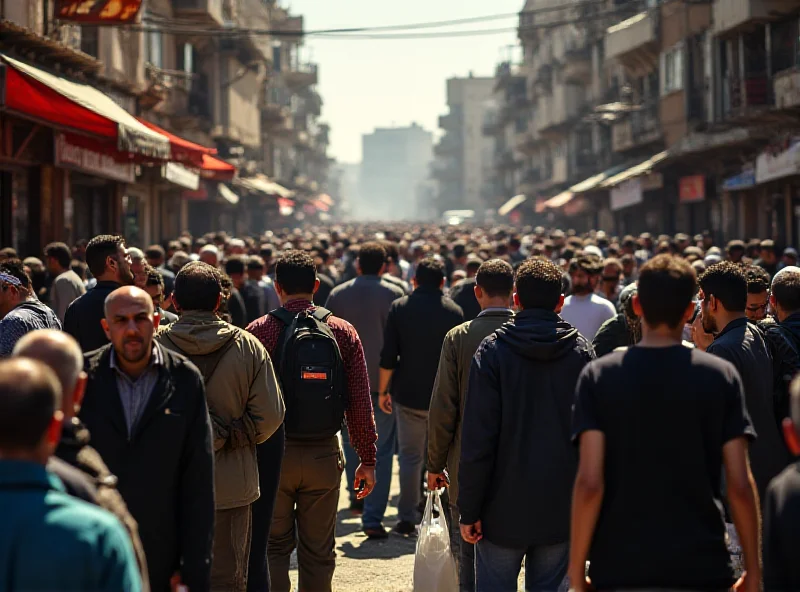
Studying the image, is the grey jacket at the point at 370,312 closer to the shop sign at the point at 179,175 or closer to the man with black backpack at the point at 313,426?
the man with black backpack at the point at 313,426

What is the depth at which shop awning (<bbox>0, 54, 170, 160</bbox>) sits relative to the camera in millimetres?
12898

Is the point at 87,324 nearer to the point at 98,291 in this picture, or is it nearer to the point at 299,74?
the point at 98,291

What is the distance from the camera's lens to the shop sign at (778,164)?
19.3 meters

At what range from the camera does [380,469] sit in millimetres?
8695

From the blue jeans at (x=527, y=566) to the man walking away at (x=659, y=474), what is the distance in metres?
1.19

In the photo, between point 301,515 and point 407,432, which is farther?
point 407,432

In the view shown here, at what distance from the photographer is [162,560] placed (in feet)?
13.2

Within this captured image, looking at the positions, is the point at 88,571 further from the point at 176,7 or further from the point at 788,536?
the point at 176,7

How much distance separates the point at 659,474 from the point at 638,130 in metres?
33.5

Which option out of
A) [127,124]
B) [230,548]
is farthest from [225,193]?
[230,548]

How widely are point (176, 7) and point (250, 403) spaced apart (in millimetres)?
27358

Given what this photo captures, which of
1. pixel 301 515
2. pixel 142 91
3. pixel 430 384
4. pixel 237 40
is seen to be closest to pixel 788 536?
pixel 301 515

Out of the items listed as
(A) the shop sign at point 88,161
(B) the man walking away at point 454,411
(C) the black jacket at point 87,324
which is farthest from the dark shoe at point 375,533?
(A) the shop sign at point 88,161

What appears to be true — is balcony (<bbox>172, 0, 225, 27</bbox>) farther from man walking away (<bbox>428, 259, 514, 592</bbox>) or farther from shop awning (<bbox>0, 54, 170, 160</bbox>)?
man walking away (<bbox>428, 259, 514, 592</bbox>)
